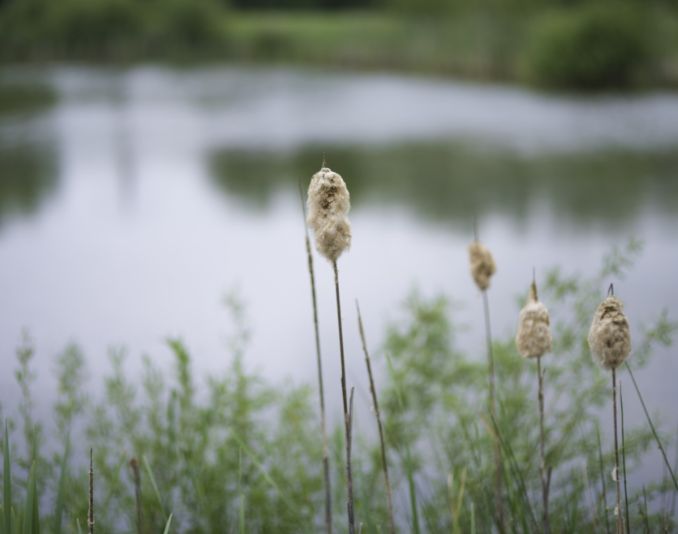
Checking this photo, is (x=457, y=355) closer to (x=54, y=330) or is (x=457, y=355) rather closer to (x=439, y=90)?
(x=54, y=330)

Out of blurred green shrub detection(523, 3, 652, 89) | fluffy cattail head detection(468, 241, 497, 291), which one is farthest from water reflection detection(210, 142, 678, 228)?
blurred green shrub detection(523, 3, 652, 89)

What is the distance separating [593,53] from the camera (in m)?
14.6

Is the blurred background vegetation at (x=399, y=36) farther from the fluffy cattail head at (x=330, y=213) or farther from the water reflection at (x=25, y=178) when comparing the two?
the fluffy cattail head at (x=330, y=213)

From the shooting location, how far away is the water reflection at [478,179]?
6.69m

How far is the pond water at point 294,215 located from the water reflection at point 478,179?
0.03 meters

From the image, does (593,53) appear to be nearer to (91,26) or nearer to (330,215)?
(91,26)

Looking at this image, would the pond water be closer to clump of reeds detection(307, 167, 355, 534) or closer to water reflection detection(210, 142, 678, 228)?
water reflection detection(210, 142, 678, 228)

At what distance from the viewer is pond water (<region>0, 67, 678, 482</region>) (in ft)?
14.7

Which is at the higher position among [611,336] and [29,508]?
[611,336]

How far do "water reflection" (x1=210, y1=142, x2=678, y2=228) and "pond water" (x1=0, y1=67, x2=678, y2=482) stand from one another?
34 mm

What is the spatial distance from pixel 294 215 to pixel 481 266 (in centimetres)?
533

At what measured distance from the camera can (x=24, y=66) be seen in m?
19.2

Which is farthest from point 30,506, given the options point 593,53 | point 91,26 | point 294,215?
point 91,26

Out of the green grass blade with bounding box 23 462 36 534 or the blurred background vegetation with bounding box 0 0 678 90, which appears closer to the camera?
the green grass blade with bounding box 23 462 36 534
